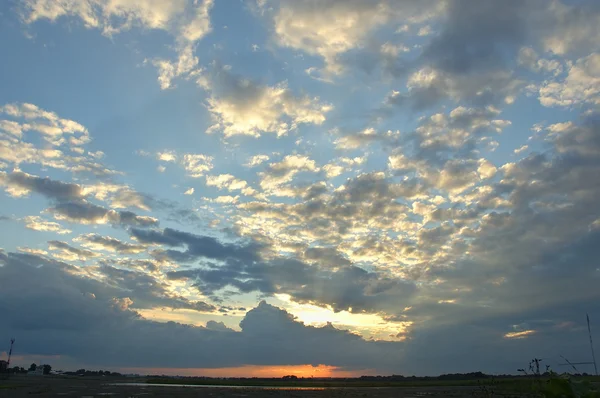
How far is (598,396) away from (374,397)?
305 feet

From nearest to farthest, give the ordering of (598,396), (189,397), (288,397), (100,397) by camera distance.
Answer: (598,396) → (100,397) → (189,397) → (288,397)

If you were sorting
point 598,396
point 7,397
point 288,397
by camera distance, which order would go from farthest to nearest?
1. point 288,397
2. point 7,397
3. point 598,396

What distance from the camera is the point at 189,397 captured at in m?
81.6

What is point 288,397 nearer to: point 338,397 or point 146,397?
point 338,397

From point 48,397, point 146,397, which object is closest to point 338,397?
point 146,397

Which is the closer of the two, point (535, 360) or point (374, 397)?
point (535, 360)

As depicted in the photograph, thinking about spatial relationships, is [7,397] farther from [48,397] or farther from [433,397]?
[433,397]

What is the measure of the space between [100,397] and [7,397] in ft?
45.7

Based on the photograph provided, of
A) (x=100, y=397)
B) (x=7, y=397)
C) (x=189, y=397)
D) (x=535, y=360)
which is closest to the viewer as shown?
(x=535, y=360)

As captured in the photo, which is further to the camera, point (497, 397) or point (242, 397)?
point (497, 397)

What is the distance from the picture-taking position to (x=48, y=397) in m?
71.6

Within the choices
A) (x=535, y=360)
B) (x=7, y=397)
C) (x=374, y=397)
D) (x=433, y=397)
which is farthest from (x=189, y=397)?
(x=535, y=360)

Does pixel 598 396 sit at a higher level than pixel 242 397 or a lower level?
higher

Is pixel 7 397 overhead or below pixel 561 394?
below
